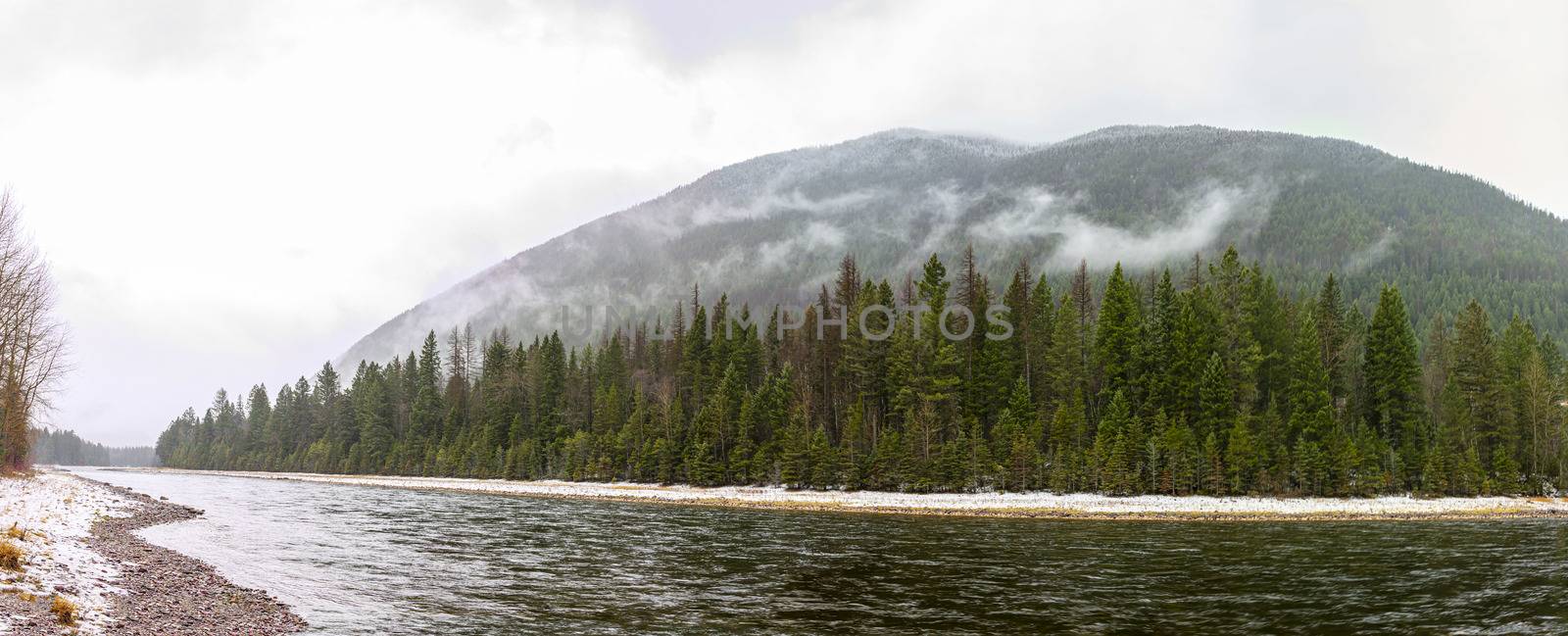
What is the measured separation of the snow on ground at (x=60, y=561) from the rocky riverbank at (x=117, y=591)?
0.03m

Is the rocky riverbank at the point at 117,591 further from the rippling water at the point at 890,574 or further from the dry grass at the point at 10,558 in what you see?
the rippling water at the point at 890,574

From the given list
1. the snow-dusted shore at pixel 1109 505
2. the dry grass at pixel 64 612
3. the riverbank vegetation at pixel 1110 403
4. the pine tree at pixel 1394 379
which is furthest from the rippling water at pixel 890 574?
the pine tree at pixel 1394 379

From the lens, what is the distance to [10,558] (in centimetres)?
1927

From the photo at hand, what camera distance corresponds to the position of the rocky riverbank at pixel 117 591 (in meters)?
16.4

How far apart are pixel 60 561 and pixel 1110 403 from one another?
7198 cm

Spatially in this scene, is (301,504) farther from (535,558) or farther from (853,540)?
(853,540)

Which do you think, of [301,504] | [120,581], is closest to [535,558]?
[120,581]

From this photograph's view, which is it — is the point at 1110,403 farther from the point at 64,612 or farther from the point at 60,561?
the point at 64,612

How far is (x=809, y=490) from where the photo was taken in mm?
79875

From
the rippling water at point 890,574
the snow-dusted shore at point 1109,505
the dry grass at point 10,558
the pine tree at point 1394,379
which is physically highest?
the pine tree at point 1394,379

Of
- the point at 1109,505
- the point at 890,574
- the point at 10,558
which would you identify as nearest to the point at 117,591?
the point at 10,558

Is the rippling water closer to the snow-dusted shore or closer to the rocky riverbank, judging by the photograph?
the rocky riverbank

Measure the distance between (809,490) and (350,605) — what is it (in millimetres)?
60113

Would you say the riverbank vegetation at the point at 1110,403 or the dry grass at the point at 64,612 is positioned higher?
the riverbank vegetation at the point at 1110,403
